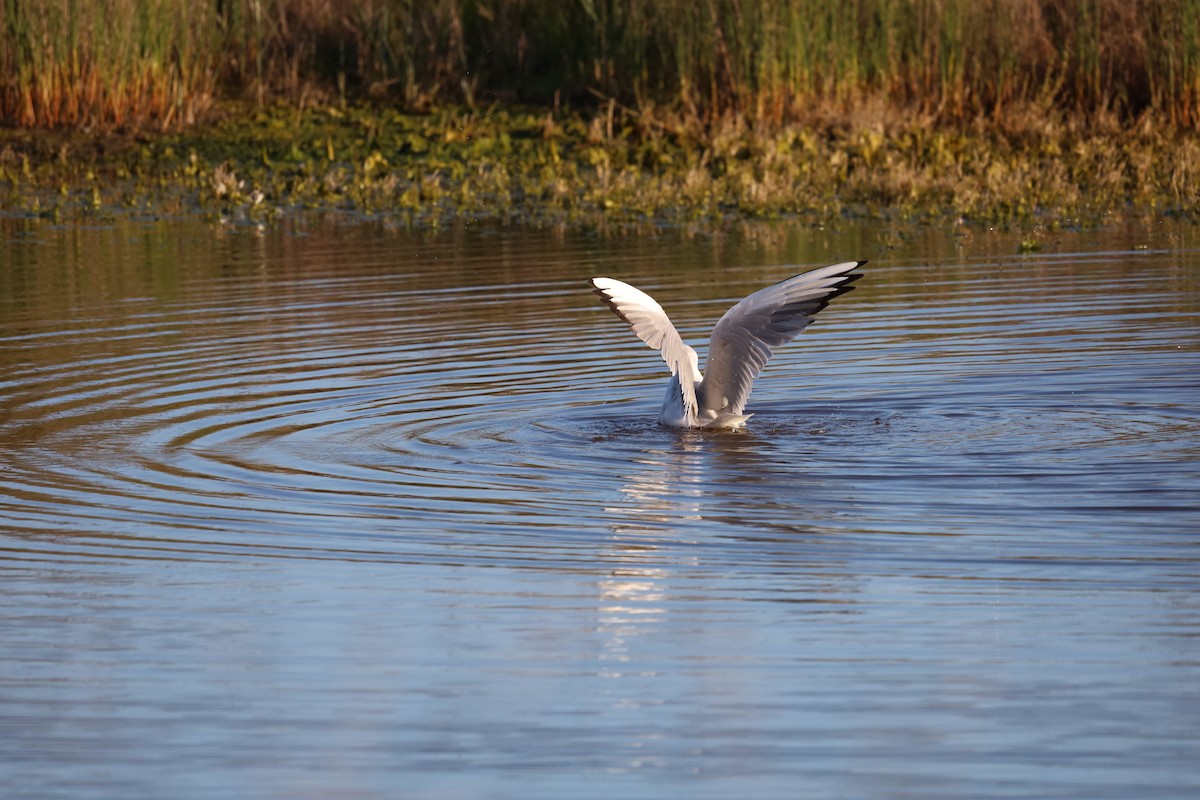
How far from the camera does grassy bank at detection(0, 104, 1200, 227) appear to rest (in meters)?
17.8

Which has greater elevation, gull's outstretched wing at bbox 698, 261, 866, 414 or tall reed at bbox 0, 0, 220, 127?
tall reed at bbox 0, 0, 220, 127

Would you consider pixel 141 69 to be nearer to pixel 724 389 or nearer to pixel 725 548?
pixel 724 389

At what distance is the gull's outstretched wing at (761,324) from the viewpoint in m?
9.09

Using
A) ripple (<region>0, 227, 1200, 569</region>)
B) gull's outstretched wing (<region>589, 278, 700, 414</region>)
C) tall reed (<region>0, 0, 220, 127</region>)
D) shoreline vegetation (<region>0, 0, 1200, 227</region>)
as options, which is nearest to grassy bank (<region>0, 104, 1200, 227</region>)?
shoreline vegetation (<region>0, 0, 1200, 227</region>)

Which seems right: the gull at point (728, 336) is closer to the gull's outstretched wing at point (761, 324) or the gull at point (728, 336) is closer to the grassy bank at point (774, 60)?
the gull's outstretched wing at point (761, 324)

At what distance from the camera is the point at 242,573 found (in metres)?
6.80

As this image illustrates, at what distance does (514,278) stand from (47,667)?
8.87m

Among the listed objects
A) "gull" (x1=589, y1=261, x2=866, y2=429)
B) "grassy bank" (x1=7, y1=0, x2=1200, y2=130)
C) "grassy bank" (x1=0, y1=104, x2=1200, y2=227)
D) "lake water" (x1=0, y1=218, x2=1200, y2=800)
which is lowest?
"lake water" (x1=0, y1=218, x2=1200, y2=800)

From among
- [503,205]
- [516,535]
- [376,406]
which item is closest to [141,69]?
[503,205]

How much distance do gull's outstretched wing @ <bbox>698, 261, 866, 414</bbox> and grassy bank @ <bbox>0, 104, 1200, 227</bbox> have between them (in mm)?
8031

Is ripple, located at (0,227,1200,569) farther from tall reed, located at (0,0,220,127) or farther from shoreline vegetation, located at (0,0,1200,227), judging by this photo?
tall reed, located at (0,0,220,127)

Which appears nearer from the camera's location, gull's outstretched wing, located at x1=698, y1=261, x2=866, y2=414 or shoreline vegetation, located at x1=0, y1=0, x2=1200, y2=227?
gull's outstretched wing, located at x1=698, y1=261, x2=866, y2=414

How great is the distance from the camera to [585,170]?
19.9m

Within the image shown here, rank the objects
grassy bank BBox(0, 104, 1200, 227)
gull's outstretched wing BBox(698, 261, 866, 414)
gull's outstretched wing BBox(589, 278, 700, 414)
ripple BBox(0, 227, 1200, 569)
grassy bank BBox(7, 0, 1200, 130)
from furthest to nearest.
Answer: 1. grassy bank BBox(7, 0, 1200, 130)
2. grassy bank BBox(0, 104, 1200, 227)
3. gull's outstretched wing BBox(698, 261, 866, 414)
4. gull's outstretched wing BBox(589, 278, 700, 414)
5. ripple BBox(0, 227, 1200, 569)
